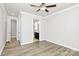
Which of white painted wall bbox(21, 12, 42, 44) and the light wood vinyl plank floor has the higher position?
white painted wall bbox(21, 12, 42, 44)


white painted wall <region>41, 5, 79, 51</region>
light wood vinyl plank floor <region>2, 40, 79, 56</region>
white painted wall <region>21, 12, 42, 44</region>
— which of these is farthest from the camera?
white painted wall <region>21, 12, 42, 44</region>

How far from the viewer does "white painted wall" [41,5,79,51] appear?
134 inches

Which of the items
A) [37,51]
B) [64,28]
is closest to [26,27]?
[37,51]

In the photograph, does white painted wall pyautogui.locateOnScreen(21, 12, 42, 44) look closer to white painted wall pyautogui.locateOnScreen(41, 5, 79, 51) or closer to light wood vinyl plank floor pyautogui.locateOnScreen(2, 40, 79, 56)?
light wood vinyl plank floor pyautogui.locateOnScreen(2, 40, 79, 56)

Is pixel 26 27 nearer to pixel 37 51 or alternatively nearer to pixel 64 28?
pixel 37 51

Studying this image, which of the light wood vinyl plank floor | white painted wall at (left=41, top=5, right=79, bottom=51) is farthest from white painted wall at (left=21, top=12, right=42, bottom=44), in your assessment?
white painted wall at (left=41, top=5, right=79, bottom=51)

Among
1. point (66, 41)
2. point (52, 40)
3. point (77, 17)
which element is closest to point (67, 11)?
point (77, 17)

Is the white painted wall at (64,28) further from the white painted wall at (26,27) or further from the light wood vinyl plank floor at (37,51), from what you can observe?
the white painted wall at (26,27)

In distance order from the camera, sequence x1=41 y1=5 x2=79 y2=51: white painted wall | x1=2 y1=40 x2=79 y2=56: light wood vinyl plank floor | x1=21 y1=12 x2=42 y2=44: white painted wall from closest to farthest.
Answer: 1. x1=2 y1=40 x2=79 y2=56: light wood vinyl plank floor
2. x1=41 y1=5 x2=79 y2=51: white painted wall
3. x1=21 y1=12 x2=42 y2=44: white painted wall

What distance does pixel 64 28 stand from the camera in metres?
4.09

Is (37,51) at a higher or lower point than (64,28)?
lower

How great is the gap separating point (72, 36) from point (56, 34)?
4.47ft

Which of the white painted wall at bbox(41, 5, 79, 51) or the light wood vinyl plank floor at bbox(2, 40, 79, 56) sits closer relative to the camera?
the light wood vinyl plank floor at bbox(2, 40, 79, 56)

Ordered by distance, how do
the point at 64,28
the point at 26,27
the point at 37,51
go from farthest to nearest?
1. the point at 26,27
2. the point at 64,28
3. the point at 37,51
